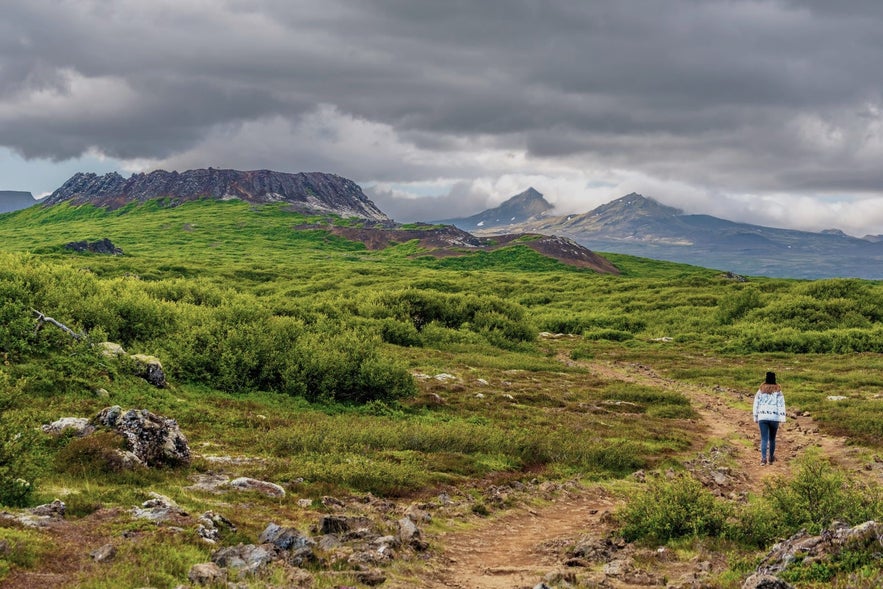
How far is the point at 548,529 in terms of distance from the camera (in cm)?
1356

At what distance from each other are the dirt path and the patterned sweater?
1.49m

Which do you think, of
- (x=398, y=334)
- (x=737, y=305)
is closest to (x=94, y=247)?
(x=398, y=334)

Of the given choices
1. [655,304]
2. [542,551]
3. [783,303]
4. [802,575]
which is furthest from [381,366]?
[655,304]

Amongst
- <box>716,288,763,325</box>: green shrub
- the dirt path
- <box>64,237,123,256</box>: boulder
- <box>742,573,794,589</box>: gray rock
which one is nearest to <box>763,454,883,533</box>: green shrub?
the dirt path

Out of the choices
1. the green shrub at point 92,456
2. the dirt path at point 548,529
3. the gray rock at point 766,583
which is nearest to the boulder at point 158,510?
the green shrub at point 92,456

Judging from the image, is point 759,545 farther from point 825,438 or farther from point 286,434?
point 825,438

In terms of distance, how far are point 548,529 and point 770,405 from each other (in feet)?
34.9

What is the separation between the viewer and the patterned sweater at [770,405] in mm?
19930

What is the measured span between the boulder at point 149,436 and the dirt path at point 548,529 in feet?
21.8

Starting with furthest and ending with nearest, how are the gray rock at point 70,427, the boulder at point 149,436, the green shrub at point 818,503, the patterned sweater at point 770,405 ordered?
1. the patterned sweater at point 770,405
2. the gray rock at point 70,427
3. the boulder at point 149,436
4. the green shrub at point 818,503

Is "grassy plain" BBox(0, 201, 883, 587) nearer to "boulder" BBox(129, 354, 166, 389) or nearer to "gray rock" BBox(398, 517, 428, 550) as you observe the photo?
"boulder" BBox(129, 354, 166, 389)

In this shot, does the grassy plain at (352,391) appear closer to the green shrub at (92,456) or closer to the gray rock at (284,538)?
the green shrub at (92,456)

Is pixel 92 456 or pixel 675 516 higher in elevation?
pixel 92 456

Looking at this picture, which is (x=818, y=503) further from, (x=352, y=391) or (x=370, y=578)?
(x=352, y=391)
